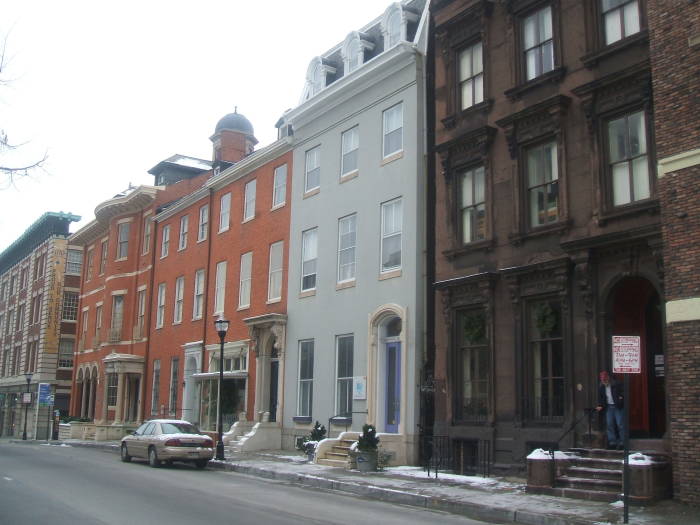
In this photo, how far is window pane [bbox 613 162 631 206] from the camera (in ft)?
53.9

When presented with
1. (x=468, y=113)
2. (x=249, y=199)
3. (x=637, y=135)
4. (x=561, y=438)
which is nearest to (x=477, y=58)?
(x=468, y=113)

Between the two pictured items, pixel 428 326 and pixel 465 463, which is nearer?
pixel 465 463

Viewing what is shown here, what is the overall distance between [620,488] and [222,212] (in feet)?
78.2

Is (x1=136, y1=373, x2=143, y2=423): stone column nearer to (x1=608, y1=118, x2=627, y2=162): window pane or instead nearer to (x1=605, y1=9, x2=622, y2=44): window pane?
(x1=608, y1=118, x2=627, y2=162): window pane

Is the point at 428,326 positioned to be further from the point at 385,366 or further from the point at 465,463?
the point at 465,463

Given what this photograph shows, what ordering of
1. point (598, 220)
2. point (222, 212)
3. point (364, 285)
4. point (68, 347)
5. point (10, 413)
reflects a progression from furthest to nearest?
point (10, 413) < point (68, 347) < point (222, 212) < point (364, 285) < point (598, 220)

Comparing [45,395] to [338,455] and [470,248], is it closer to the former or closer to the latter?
[338,455]

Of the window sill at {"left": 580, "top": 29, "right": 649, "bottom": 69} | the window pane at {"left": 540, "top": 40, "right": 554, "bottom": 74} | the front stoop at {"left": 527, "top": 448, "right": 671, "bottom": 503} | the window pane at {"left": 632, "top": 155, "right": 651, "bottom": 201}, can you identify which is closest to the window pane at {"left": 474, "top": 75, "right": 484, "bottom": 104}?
the window pane at {"left": 540, "top": 40, "right": 554, "bottom": 74}

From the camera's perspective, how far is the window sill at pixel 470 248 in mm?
19472

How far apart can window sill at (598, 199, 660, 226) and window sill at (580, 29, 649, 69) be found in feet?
10.9

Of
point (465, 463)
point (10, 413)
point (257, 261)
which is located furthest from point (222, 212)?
point (10, 413)

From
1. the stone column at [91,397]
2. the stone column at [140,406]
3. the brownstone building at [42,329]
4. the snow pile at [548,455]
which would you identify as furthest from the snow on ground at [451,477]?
the brownstone building at [42,329]

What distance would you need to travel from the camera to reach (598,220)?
16625mm

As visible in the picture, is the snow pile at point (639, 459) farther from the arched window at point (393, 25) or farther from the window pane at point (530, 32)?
the arched window at point (393, 25)
